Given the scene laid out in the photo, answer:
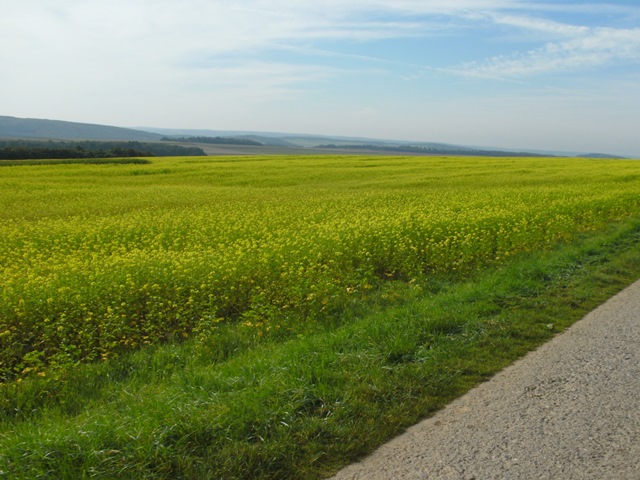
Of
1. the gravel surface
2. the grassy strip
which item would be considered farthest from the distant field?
the gravel surface

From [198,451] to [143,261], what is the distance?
5.64m

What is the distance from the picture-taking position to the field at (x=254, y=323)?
12.4 ft

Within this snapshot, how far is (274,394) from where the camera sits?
442 cm

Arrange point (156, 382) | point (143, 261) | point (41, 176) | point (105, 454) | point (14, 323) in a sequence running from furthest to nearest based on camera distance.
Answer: point (41, 176), point (143, 261), point (14, 323), point (156, 382), point (105, 454)

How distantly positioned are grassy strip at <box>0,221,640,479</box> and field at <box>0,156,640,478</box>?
18mm

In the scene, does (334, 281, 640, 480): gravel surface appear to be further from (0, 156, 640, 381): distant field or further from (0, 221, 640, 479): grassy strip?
(0, 156, 640, 381): distant field

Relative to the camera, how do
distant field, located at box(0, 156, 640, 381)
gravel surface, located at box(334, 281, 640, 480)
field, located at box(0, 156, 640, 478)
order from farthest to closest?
distant field, located at box(0, 156, 640, 381) → field, located at box(0, 156, 640, 478) → gravel surface, located at box(334, 281, 640, 480)

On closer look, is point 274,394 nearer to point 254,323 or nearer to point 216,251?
point 254,323

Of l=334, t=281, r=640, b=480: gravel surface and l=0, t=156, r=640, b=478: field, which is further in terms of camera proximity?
→ l=0, t=156, r=640, b=478: field

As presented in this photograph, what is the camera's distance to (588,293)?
7.83m

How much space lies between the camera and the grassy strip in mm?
3557

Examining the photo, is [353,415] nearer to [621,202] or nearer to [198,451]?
[198,451]

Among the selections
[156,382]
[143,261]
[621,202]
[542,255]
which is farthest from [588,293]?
[621,202]

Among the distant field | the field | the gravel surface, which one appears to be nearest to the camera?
the gravel surface
